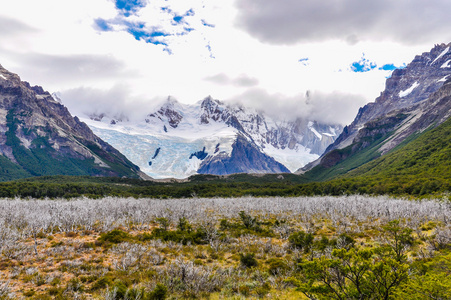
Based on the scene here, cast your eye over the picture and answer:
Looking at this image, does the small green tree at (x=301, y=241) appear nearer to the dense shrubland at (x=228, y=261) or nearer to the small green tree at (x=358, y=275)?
the dense shrubland at (x=228, y=261)

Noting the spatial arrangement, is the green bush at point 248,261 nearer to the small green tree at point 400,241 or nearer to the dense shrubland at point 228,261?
the dense shrubland at point 228,261

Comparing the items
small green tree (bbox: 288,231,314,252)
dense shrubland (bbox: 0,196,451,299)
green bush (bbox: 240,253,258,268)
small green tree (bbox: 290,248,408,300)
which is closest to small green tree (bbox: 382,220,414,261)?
dense shrubland (bbox: 0,196,451,299)

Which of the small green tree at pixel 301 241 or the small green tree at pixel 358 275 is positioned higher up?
the small green tree at pixel 358 275

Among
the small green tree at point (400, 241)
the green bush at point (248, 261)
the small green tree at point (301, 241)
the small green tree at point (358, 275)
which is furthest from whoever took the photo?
the small green tree at point (301, 241)

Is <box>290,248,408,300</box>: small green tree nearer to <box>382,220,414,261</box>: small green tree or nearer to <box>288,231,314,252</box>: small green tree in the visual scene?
<box>382,220,414,261</box>: small green tree

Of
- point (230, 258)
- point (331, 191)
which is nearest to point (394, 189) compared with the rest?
point (331, 191)

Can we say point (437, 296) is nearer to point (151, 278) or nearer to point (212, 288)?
point (212, 288)

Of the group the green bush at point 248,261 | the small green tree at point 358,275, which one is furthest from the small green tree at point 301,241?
the small green tree at point 358,275

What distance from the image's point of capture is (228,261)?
893 inches

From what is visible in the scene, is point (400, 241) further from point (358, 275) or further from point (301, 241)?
point (358, 275)

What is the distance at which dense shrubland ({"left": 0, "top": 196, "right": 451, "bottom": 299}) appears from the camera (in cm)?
1110

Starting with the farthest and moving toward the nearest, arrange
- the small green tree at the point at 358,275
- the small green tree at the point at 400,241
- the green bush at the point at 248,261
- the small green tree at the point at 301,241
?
the small green tree at the point at 301,241 < the green bush at the point at 248,261 < the small green tree at the point at 400,241 < the small green tree at the point at 358,275

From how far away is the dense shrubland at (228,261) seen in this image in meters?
11.1

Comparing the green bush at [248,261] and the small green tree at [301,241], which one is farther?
the small green tree at [301,241]
